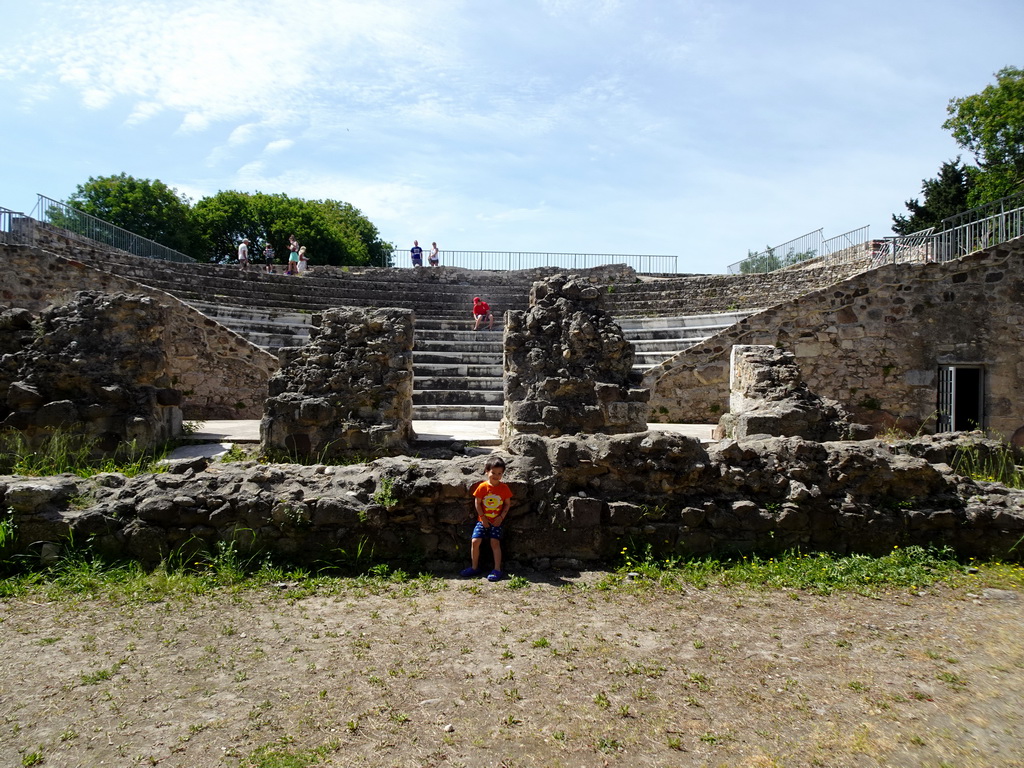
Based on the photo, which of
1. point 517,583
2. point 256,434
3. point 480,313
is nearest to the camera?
point 517,583

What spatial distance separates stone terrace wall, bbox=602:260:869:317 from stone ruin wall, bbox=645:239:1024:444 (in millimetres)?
3384

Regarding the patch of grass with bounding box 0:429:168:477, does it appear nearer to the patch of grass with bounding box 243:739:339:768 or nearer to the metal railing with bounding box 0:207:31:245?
the patch of grass with bounding box 243:739:339:768

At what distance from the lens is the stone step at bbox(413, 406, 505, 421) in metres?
11.3

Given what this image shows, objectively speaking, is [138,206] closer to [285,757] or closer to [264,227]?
[264,227]

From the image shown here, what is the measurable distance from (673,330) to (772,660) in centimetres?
1265

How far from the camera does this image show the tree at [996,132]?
2655 centimetres

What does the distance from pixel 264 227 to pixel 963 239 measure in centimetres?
3628

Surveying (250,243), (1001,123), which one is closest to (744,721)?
(1001,123)

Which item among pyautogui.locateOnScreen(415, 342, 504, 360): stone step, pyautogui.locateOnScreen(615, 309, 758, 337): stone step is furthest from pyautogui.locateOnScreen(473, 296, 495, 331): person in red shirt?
pyautogui.locateOnScreen(615, 309, 758, 337): stone step

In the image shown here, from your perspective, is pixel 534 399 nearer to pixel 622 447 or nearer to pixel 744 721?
pixel 622 447

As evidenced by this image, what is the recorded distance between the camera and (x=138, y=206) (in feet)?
117

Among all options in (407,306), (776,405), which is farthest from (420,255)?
(776,405)

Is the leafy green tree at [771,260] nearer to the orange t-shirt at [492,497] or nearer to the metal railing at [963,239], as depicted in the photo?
the metal railing at [963,239]

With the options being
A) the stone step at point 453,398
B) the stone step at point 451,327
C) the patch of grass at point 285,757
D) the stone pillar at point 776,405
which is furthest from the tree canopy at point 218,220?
the patch of grass at point 285,757
